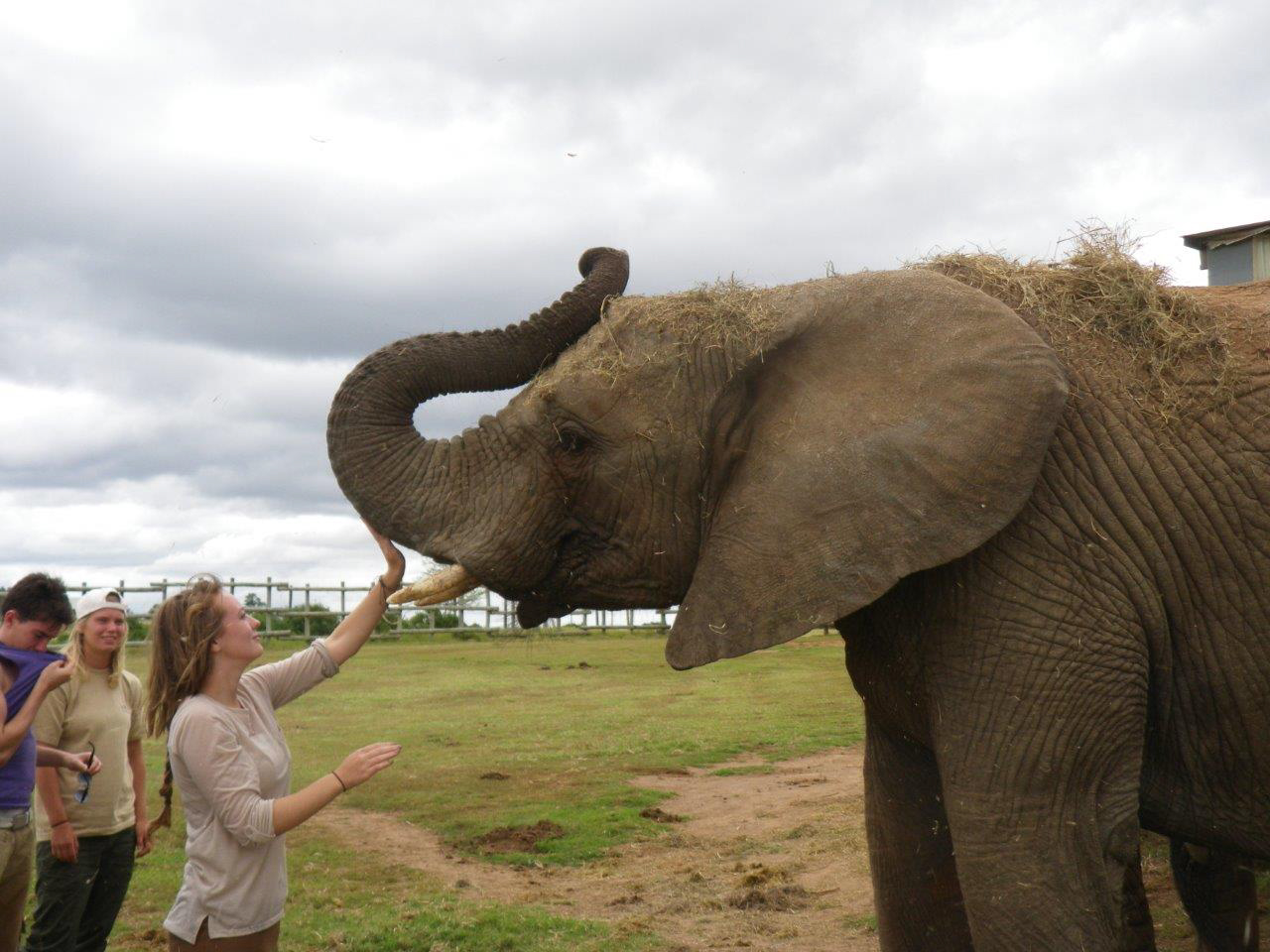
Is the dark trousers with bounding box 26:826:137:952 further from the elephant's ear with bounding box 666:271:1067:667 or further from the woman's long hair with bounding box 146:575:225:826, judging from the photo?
the elephant's ear with bounding box 666:271:1067:667

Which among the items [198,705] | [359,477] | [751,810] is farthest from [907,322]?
[751,810]

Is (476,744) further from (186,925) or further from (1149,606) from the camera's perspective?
(1149,606)

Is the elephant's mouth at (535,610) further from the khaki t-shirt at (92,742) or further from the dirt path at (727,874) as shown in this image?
the dirt path at (727,874)

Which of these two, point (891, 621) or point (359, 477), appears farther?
point (359, 477)

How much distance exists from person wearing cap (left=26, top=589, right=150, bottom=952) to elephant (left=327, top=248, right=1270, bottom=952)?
3.22 meters

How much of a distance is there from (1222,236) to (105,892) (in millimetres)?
12282

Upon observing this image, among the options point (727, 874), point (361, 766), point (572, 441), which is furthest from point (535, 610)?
point (727, 874)

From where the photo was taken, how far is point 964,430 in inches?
166

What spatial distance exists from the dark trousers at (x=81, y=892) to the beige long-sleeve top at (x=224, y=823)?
2551mm

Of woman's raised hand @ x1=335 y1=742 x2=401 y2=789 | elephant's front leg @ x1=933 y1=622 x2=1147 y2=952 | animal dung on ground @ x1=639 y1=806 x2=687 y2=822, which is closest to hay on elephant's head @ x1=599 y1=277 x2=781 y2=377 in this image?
elephant's front leg @ x1=933 y1=622 x2=1147 y2=952

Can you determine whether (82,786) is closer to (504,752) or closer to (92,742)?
(92,742)

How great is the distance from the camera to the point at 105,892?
7.18 meters

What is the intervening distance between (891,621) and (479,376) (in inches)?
78.4

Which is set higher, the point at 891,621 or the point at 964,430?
the point at 964,430
